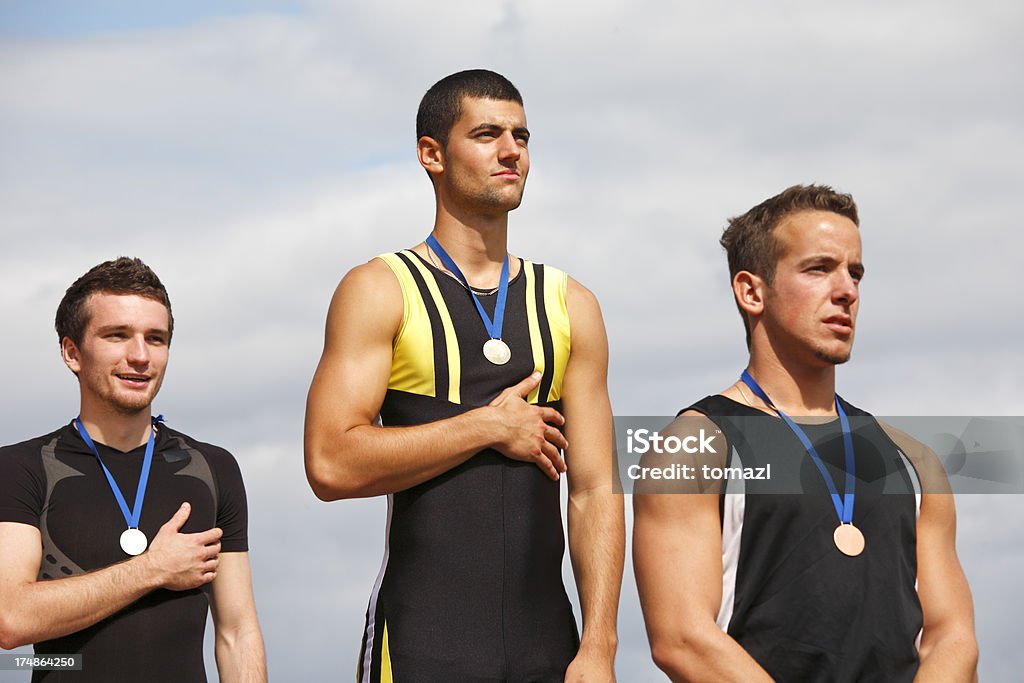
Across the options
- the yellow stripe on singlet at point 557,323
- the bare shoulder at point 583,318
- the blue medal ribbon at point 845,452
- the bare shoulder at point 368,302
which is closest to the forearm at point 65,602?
the bare shoulder at point 368,302

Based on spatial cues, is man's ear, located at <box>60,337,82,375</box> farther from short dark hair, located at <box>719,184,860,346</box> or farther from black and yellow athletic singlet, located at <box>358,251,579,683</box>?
short dark hair, located at <box>719,184,860,346</box>

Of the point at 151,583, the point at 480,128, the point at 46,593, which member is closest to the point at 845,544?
the point at 480,128

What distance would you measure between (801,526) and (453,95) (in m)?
2.75

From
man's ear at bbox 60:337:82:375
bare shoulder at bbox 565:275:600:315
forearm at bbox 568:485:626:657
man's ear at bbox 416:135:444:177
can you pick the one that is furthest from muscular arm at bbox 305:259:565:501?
man's ear at bbox 60:337:82:375

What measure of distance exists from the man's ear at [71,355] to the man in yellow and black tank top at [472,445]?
1.57 meters

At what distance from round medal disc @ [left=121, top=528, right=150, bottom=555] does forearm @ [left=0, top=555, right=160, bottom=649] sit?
0.15 meters

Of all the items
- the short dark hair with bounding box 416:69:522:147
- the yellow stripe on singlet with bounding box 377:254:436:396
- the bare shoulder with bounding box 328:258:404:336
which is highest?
the short dark hair with bounding box 416:69:522:147

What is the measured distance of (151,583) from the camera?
6.69m

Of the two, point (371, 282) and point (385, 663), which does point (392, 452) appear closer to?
point (371, 282)

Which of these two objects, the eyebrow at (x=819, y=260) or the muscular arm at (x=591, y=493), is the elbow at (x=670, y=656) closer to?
the muscular arm at (x=591, y=493)

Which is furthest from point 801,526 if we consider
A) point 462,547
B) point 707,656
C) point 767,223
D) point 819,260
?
point 462,547

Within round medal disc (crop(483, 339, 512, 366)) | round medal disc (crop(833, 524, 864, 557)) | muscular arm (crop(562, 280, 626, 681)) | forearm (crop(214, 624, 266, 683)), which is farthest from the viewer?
forearm (crop(214, 624, 266, 683))

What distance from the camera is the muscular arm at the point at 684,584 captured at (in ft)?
18.8

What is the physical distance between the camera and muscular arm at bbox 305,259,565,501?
246 inches
